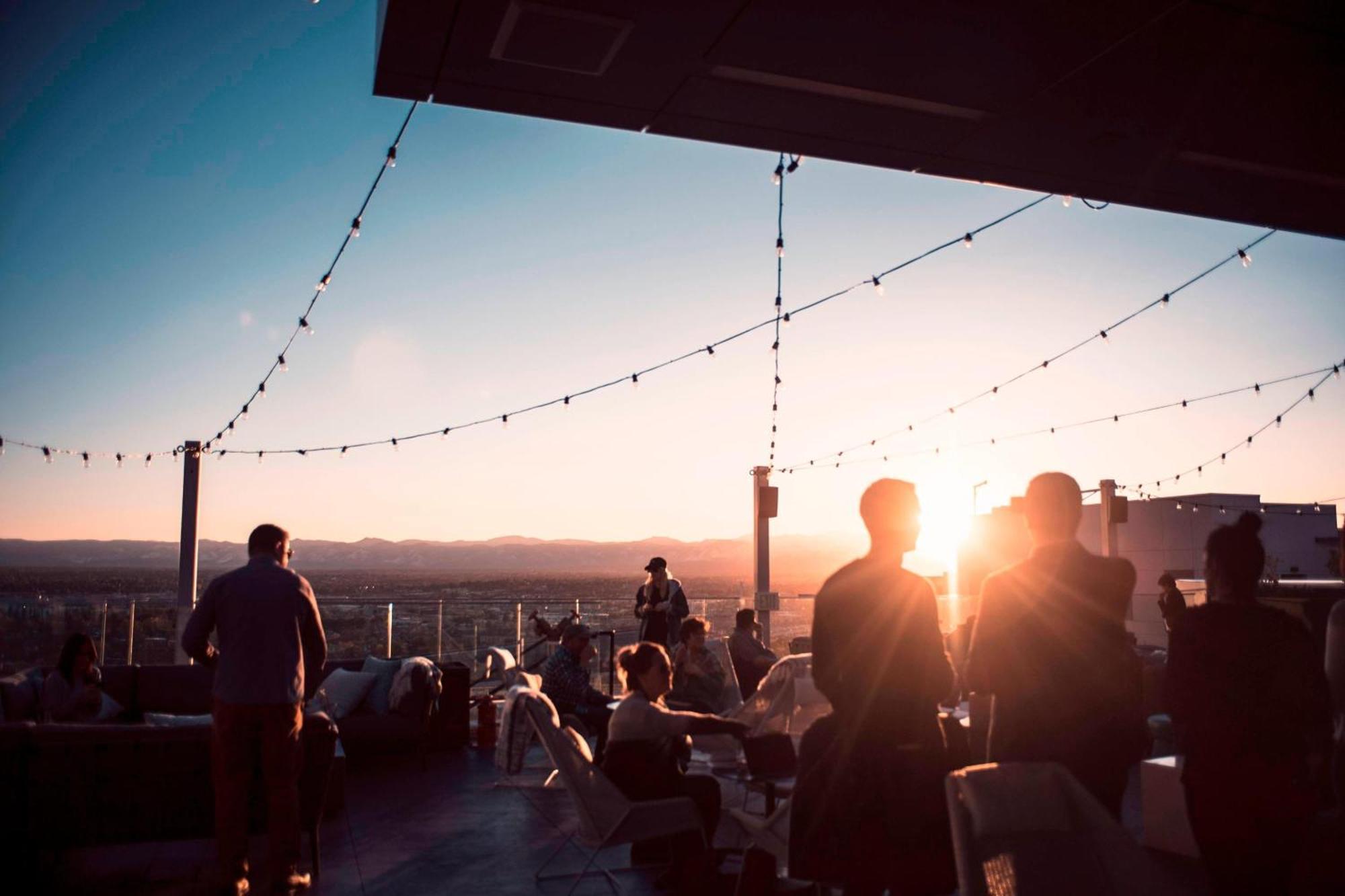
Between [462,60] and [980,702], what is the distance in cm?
441

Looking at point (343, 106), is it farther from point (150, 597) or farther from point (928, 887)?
point (150, 597)

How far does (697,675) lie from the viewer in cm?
694

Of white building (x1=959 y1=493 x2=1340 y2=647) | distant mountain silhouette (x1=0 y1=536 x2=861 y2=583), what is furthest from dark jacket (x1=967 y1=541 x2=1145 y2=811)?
distant mountain silhouette (x1=0 y1=536 x2=861 y2=583)

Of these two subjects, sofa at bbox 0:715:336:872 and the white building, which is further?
the white building

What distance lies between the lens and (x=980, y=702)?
5.94 meters

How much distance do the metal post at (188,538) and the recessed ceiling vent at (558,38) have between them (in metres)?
6.96

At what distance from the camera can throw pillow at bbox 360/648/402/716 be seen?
323 inches

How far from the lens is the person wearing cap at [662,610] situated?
924 cm

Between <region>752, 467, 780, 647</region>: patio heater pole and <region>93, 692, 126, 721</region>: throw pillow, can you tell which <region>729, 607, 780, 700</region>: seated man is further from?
<region>93, 692, 126, 721</region>: throw pillow

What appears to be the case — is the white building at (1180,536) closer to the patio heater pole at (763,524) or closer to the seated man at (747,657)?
the patio heater pole at (763,524)

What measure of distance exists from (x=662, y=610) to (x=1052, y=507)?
22.5ft

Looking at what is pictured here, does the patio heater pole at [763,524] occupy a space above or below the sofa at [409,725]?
above

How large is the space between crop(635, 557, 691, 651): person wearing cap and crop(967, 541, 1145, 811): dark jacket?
6.70 meters

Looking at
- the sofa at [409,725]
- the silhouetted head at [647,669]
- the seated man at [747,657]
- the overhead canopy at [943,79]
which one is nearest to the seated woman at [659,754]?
the silhouetted head at [647,669]
